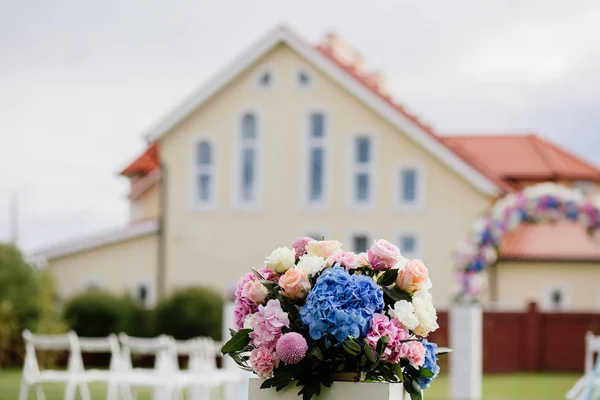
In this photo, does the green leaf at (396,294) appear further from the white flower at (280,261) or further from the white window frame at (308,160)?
the white window frame at (308,160)

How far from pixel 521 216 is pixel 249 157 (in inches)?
464

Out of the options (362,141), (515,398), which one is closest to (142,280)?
(362,141)

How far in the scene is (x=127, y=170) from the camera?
3962 centimetres

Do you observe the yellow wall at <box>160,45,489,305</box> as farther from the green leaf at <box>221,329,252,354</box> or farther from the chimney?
the green leaf at <box>221,329,252,354</box>

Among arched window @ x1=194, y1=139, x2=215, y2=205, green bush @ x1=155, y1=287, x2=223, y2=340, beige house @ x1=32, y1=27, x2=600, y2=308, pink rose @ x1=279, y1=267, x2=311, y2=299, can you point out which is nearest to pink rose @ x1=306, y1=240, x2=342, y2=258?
pink rose @ x1=279, y1=267, x2=311, y2=299

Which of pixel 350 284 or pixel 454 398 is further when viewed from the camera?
pixel 454 398

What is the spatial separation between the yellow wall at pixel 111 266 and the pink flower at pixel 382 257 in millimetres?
28602

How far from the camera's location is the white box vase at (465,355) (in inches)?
717

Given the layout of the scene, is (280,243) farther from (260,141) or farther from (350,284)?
(350,284)

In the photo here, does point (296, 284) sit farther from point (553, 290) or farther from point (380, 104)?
point (553, 290)

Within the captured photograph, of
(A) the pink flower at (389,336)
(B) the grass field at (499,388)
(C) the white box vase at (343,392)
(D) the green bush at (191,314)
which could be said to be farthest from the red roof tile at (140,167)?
(A) the pink flower at (389,336)

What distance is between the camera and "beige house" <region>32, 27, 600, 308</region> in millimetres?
32438

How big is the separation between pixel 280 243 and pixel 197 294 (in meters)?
4.11

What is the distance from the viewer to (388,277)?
5.51 meters
